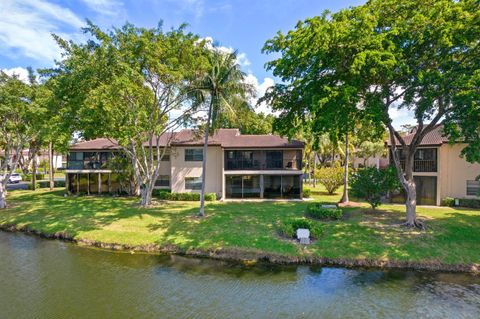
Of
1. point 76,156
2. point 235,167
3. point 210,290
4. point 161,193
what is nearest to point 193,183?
point 161,193

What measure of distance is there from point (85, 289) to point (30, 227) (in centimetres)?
1227

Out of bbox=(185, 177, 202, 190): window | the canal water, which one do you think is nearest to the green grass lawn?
the canal water

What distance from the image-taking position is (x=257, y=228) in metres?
18.7

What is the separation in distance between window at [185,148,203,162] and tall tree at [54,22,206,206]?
6.94m

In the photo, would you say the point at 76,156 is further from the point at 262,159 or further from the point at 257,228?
the point at 257,228

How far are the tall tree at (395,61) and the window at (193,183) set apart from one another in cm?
1513

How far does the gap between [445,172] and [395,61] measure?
52.2ft

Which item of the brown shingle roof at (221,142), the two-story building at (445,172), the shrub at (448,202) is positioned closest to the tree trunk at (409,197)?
the two-story building at (445,172)

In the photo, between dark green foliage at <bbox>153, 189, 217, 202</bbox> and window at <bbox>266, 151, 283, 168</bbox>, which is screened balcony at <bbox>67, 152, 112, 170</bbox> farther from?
window at <bbox>266, 151, 283, 168</bbox>

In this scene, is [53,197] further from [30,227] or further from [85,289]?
[85,289]

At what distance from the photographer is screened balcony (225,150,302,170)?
95.0 feet

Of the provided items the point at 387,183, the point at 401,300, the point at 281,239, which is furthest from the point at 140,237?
the point at 387,183

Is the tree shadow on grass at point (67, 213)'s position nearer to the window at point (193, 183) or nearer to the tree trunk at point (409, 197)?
the window at point (193, 183)

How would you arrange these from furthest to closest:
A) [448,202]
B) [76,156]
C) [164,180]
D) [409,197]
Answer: [76,156], [164,180], [448,202], [409,197]
